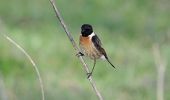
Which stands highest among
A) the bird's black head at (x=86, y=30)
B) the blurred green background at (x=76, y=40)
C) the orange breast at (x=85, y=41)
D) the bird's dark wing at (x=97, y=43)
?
the bird's black head at (x=86, y=30)

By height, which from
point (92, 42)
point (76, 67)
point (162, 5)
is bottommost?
point (162, 5)

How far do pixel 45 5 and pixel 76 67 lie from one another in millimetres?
3099

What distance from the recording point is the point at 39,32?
512 inches

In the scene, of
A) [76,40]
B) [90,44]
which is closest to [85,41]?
[90,44]

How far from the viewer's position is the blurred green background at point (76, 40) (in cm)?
1094

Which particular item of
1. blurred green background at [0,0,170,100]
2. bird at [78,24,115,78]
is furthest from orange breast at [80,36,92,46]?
blurred green background at [0,0,170,100]

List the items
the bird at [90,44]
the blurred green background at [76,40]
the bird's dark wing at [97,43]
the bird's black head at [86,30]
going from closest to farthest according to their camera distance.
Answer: the bird's black head at [86,30] < the bird at [90,44] < the bird's dark wing at [97,43] < the blurred green background at [76,40]

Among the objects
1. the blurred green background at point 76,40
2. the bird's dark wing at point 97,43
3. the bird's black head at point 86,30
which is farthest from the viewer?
the blurred green background at point 76,40

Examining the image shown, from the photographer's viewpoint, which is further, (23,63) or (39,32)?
(39,32)

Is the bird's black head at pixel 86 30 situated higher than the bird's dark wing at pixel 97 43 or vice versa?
the bird's black head at pixel 86 30

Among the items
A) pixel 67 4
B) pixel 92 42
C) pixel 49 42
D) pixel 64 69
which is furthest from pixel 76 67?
pixel 92 42

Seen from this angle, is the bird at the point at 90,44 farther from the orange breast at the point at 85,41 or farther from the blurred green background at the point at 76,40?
the blurred green background at the point at 76,40

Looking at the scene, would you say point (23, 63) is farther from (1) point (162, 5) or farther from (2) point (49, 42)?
(1) point (162, 5)

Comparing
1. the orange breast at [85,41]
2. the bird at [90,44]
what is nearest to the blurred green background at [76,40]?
the bird at [90,44]
